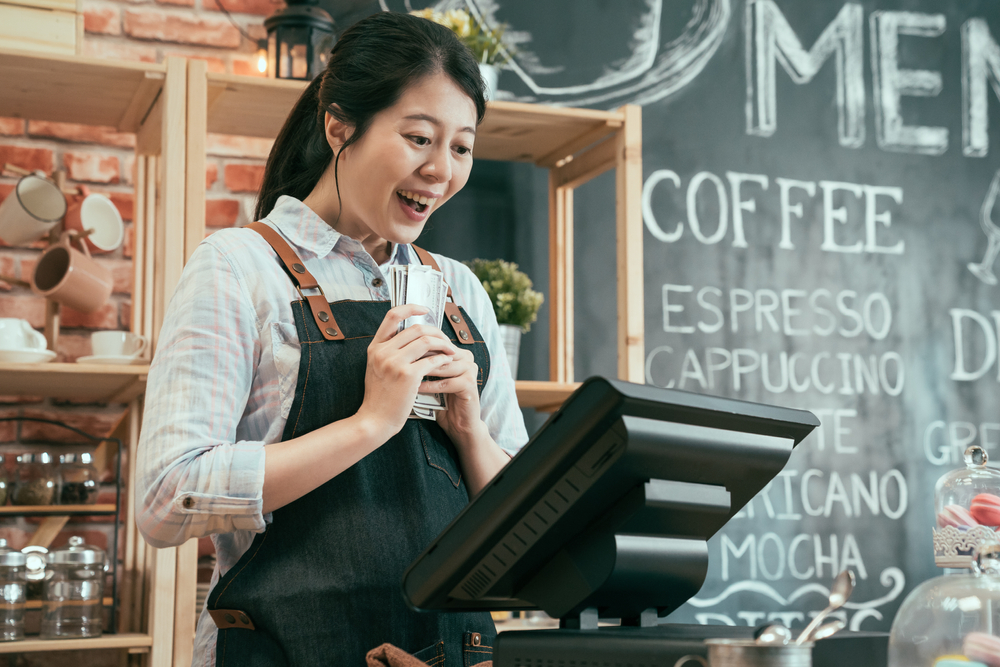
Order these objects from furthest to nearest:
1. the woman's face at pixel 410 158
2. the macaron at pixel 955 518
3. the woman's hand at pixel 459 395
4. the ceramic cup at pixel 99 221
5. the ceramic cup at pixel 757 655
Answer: the ceramic cup at pixel 99 221
the woman's face at pixel 410 158
the woman's hand at pixel 459 395
the macaron at pixel 955 518
the ceramic cup at pixel 757 655

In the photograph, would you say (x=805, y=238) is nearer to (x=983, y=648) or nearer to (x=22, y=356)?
(x=22, y=356)

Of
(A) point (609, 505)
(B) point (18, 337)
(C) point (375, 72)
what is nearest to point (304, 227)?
(C) point (375, 72)

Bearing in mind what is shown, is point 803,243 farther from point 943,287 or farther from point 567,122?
point 567,122

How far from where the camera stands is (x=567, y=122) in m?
2.35

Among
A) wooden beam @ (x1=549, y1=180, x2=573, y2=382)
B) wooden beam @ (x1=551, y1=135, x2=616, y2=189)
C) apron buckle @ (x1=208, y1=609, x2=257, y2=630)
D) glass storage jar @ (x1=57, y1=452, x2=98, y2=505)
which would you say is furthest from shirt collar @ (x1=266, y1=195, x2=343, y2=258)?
wooden beam @ (x1=549, y1=180, x2=573, y2=382)

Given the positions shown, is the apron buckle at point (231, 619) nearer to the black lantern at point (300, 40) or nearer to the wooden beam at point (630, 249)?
the wooden beam at point (630, 249)

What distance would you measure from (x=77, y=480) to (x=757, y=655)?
1.88 metres

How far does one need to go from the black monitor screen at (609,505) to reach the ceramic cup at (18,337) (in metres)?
1.44

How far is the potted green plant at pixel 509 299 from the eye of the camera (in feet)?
7.66

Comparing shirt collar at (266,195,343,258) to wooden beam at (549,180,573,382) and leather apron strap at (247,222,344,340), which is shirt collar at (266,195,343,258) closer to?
leather apron strap at (247,222,344,340)

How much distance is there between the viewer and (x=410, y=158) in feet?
4.22

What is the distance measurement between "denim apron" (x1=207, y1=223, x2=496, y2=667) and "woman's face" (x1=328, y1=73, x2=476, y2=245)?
0.15 meters

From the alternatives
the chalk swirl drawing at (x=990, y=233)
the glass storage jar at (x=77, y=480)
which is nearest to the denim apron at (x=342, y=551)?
the glass storage jar at (x=77, y=480)

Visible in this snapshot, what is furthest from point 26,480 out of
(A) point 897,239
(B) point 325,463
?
(A) point 897,239
